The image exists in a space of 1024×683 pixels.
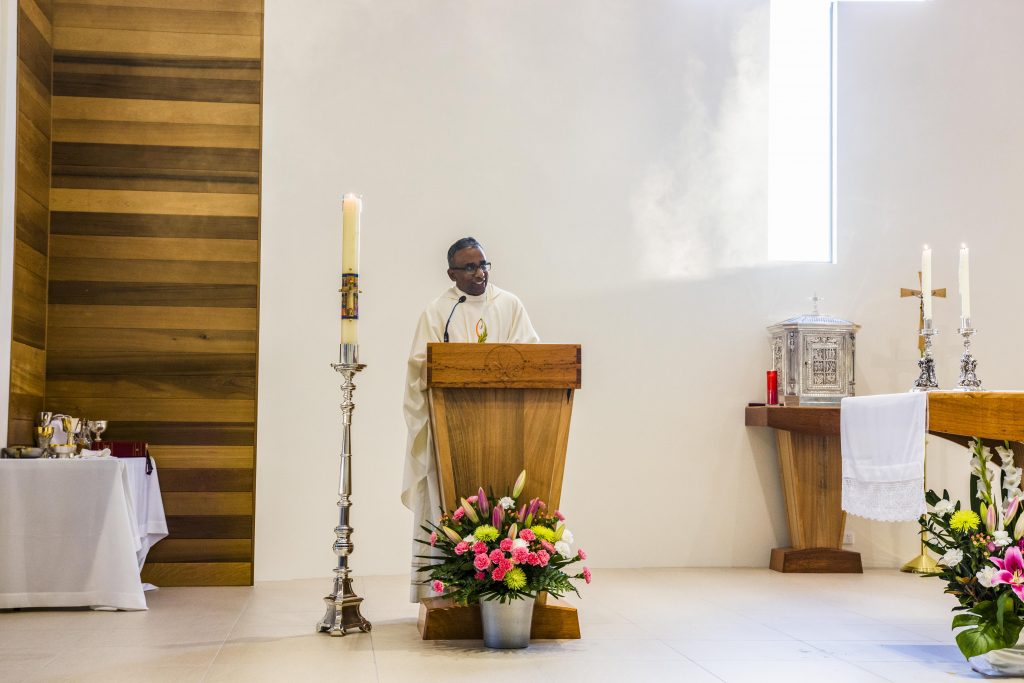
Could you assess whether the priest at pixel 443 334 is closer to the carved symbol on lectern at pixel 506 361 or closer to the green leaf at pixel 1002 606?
the carved symbol on lectern at pixel 506 361

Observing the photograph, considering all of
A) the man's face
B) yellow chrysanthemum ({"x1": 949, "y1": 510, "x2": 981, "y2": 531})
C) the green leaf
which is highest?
the man's face

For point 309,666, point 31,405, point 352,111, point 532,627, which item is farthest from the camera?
point 352,111

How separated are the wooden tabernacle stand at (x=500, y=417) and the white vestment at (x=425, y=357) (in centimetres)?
26

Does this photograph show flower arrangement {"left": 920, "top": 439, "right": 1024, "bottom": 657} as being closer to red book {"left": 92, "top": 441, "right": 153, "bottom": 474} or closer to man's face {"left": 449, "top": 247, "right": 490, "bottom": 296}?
man's face {"left": 449, "top": 247, "right": 490, "bottom": 296}

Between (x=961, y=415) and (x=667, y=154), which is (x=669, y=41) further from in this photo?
(x=961, y=415)

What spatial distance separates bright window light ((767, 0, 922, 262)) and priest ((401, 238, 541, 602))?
96.5 inches

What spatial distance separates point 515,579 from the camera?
3.44m

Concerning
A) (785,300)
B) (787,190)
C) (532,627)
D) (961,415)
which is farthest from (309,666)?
(787,190)

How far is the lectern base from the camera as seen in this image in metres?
5.65

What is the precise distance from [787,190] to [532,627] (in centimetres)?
347

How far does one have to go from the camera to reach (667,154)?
19.7 ft

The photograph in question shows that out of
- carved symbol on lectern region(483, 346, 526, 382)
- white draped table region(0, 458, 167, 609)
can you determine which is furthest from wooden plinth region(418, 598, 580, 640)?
white draped table region(0, 458, 167, 609)

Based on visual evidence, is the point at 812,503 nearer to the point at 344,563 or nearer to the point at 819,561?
the point at 819,561

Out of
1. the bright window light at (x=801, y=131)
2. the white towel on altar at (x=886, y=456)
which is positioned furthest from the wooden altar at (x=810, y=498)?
the white towel on altar at (x=886, y=456)
